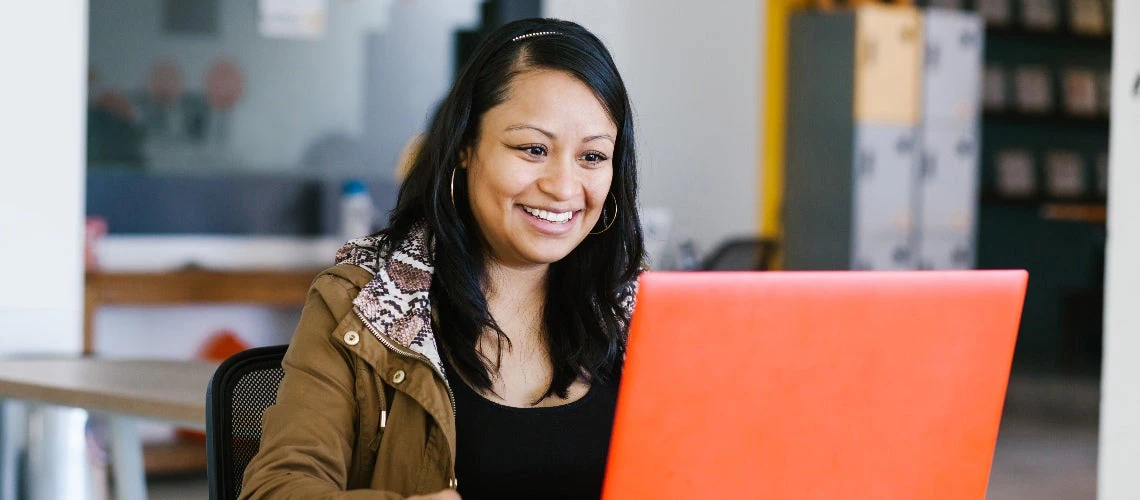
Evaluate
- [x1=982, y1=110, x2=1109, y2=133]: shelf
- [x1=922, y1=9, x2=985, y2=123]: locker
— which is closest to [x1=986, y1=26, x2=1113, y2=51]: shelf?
[x1=982, y1=110, x2=1109, y2=133]: shelf

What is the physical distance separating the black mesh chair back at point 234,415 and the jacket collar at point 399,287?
0.58ft

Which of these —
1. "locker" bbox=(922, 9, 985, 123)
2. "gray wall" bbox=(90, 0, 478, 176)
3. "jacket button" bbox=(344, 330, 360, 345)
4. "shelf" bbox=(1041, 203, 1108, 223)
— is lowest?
"jacket button" bbox=(344, 330, 360, 345)

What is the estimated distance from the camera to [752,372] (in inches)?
33.1

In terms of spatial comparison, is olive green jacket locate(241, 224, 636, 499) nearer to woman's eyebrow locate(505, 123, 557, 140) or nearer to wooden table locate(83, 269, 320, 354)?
woman's eyebrow locate(505, 123, 557, 140)

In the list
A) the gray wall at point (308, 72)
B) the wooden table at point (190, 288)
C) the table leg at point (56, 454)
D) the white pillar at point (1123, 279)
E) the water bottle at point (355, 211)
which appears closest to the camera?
the table leg at point (56, 454)

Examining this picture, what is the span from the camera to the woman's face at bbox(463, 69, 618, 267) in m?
1.26

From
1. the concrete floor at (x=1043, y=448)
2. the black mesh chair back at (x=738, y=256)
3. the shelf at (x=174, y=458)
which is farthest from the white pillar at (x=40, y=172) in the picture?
the black mesh chair back at (x=738, y=256)

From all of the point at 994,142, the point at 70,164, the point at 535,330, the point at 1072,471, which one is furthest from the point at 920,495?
the point at 994,142

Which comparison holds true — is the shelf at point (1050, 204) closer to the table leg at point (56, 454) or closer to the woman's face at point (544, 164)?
the table leg at point (56, 454)

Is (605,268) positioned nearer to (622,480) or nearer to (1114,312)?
(622,480)

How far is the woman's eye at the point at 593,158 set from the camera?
1.28 m

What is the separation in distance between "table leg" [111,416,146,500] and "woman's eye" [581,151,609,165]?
1.31 metres

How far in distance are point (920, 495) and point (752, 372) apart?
195mm

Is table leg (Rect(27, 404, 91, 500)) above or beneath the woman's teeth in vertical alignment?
beneath
